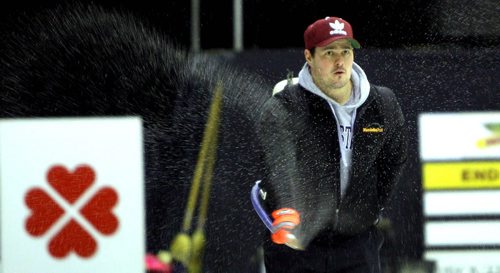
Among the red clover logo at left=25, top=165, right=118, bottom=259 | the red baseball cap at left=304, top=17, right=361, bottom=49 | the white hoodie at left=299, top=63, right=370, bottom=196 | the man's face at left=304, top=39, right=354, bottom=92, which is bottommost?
the red clover logo at left=25, top=165, right=118, bottom=259

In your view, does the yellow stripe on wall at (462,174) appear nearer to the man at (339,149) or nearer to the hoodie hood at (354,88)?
the man at (339,149)

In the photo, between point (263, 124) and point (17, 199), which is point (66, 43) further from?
point (263, 124)

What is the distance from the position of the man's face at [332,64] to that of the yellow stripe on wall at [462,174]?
0.95 metres

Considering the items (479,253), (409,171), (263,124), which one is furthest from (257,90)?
(479,253)

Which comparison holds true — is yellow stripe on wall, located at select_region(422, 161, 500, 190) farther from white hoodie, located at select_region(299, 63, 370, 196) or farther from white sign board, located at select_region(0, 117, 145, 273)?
white sign board, located at select_region(0, 117, 145, 273)

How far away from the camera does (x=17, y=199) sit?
237 inches

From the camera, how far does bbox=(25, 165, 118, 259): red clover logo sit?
19.7 ft

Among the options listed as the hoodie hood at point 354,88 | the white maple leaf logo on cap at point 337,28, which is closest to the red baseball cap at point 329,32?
the white maple leaf logo on cap at point 337,28

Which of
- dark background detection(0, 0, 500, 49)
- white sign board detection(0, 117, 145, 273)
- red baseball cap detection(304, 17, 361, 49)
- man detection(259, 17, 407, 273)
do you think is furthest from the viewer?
white sign board detection(0, 117, 145, 273)

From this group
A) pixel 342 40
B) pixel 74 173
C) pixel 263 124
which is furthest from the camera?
pixel 74 173

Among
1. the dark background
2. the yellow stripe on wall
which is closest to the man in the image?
the dark background

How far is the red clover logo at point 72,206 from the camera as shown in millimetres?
6004

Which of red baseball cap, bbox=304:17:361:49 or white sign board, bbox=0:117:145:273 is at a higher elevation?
red baseball cap, bbox=304:17:361:49

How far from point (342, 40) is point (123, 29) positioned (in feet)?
4.93
